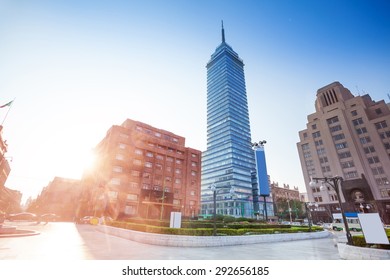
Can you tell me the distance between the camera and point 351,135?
5472 centimetres

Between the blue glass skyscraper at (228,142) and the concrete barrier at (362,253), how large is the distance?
75530mm

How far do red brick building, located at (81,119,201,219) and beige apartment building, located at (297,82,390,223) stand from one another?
129 ft

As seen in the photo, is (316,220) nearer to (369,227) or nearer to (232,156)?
(232,156)

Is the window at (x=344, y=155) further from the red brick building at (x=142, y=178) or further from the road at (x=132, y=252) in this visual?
the road at (x=132, y=252)

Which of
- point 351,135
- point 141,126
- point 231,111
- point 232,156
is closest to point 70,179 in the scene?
point 141,126

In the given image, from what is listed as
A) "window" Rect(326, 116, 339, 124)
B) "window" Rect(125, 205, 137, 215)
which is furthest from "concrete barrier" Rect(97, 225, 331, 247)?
"window" Rect(326, 116, 339, 124)

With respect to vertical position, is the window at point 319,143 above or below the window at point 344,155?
above

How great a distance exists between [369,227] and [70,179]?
308 feet

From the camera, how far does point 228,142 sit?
→ 95.7 meters

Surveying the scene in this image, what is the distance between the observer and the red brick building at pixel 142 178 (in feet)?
122

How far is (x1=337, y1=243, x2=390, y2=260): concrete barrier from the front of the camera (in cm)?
716

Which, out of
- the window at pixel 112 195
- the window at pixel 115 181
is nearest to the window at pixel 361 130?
the window at pixel 115 181

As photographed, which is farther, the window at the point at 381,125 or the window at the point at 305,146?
the window at the point at 305,146

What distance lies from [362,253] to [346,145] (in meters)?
61.3
